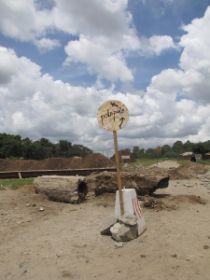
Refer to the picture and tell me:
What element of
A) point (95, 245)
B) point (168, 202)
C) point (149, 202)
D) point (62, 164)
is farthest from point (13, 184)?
point (62, 164)

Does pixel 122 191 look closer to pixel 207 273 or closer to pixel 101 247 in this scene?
pixel 101 247

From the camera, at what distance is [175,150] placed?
117188 mm

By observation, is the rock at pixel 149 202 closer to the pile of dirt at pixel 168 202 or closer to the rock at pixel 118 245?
the pile of dirt at pixel 168 202

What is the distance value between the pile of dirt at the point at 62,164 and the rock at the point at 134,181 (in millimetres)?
29023

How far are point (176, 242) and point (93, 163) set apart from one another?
35.0 m

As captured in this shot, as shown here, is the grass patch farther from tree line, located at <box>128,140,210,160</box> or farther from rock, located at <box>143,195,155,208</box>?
tree line, located at <box>128,140,210,160</box>

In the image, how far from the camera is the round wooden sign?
9.58 metres

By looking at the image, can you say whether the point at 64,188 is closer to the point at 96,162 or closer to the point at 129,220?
the point at 129,220

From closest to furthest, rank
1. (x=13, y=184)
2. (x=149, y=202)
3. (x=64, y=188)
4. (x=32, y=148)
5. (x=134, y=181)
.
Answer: (x=149, y=202) < (x=64, y=188) < (x=134, y=181) < (x=13, y=184) < (x=32, y=148)

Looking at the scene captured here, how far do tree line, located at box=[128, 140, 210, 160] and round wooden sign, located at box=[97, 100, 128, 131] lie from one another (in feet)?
231

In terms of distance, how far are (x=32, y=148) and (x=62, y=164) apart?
3654 centimetres

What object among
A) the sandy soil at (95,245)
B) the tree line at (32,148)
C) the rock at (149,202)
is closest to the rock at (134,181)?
the sandy soil at (95,245)

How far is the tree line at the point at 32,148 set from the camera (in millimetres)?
74000

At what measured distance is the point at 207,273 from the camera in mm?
6715
